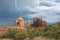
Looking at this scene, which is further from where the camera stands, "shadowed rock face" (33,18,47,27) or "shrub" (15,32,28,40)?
"shadowed rock face" (33,18,47,27)

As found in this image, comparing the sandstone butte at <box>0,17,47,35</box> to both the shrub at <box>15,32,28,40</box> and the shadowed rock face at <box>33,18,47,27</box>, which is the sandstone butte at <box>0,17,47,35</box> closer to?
the shadowed rock face at <box>33,18,47,27</box>

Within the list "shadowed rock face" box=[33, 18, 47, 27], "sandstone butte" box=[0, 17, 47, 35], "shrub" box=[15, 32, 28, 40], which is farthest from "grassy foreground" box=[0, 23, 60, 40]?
"shadowed rock face" box=[33, 18, 47, 27]

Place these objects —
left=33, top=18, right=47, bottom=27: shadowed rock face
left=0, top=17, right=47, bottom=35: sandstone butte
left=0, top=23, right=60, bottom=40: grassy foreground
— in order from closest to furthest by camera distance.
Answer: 1. left=0, top=23, right=60, bottom=40: grassy foreground
2. left=0, top=17, right=47, bottom=35: sandstone butte
3. left=33, top=18, right=47, bottom=27: shadowed rock face

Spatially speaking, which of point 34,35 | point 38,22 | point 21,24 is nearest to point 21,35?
point 34,35

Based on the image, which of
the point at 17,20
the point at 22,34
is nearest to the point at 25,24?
the point at 17,20

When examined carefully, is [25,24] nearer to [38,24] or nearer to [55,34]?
[38,24]

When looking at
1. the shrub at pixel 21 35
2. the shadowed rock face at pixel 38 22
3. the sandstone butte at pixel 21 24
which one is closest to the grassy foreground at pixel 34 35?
the shrub at pixel 21 35

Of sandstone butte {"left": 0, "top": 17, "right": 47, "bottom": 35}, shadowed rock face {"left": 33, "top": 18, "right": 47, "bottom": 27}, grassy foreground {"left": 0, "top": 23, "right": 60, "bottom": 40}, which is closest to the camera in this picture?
grassy foreground {"left": 0, "top": 23, "right": 60, "bottom": 40}

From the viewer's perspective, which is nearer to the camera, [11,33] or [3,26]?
[11,33]

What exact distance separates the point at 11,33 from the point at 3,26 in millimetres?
1943

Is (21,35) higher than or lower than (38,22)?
lower

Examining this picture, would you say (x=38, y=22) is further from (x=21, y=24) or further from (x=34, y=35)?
(x=34, y=35)

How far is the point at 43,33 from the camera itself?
656 inches

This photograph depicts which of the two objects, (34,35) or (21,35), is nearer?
(34,35)
